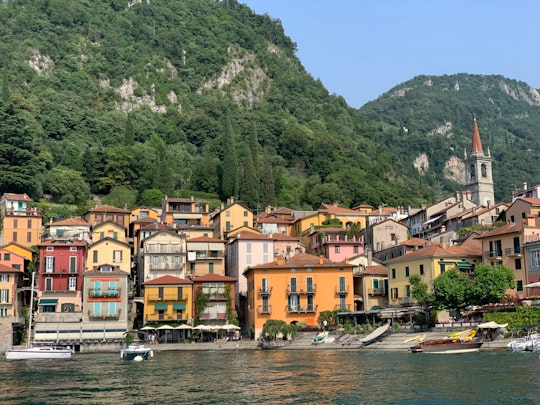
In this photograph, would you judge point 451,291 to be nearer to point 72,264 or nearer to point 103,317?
point 103,317

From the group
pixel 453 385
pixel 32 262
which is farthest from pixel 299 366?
pixel 32 262

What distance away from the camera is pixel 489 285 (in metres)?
61.6

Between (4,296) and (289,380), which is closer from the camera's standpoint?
(289,380)

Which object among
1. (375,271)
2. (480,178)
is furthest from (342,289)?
(480,178)

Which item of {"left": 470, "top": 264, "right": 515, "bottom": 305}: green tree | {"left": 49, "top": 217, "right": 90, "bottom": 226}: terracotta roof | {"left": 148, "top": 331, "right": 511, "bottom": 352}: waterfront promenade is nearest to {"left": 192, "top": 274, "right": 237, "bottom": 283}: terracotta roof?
{"left": 148, "top": 331, "right": 511, "bottom": 352}: waterfront promenade

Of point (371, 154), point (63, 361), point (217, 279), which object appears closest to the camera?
point (63, 361)

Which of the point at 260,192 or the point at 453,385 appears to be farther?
the point at 260,192

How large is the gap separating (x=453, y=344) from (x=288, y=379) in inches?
675

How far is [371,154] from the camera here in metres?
172

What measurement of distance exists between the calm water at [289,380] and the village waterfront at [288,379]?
5 cm

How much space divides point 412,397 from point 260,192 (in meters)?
91.0

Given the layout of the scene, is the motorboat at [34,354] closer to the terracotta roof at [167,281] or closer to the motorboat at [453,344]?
the terracotta roof at [167,281]

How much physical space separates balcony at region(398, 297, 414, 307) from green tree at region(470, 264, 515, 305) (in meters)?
9.22

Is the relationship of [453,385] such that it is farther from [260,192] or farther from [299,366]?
[260,192]
